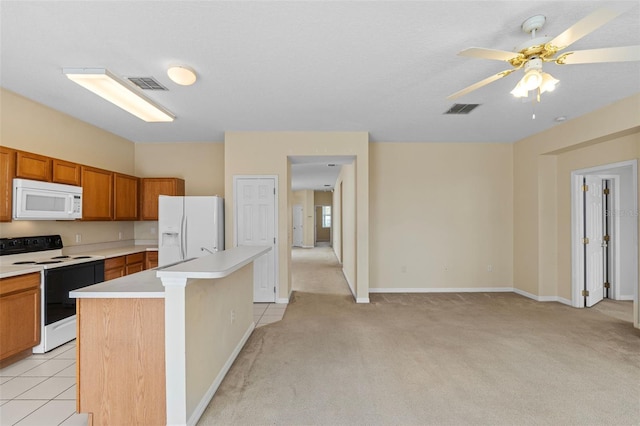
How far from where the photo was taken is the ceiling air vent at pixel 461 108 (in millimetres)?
3615

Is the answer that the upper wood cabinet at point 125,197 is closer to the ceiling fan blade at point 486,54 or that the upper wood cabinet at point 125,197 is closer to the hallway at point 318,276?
the hallway at point 318,276

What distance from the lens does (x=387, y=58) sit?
2506 millimetres

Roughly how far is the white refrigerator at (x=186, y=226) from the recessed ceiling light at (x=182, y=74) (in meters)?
1.98

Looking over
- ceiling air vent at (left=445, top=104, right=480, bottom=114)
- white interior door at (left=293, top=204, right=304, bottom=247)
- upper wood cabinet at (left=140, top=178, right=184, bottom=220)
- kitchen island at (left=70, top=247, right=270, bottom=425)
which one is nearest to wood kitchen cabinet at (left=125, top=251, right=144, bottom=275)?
upper wood cabinet at (left=140, top=178, right=184, bottom=220)

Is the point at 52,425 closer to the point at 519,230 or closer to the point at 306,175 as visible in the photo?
the point at 519,230

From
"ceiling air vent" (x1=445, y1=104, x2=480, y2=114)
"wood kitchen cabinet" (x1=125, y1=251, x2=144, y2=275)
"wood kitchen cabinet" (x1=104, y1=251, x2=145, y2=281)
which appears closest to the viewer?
"ceiling air vent" (x1=445, y1=104, x2=480, y2=114)

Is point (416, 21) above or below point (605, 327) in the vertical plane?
above

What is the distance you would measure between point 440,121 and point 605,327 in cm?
331

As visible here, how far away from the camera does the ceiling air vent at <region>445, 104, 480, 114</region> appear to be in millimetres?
3615

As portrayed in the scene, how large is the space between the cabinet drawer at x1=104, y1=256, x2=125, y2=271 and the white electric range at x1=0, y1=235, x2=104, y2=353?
16cm

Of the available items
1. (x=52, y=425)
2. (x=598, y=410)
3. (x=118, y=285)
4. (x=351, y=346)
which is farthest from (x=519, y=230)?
(x=52, y=425)

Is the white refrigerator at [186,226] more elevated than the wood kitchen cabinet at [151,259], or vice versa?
the white refrigerator at [186,226]

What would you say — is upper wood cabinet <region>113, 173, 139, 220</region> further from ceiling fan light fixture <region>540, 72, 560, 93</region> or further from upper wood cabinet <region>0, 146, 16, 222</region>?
ceiling fan light fixture <region>540, 72, 560, 93</region>

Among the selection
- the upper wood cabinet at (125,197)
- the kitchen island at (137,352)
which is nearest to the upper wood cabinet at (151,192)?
the upper wood cabinet at (125,197)
